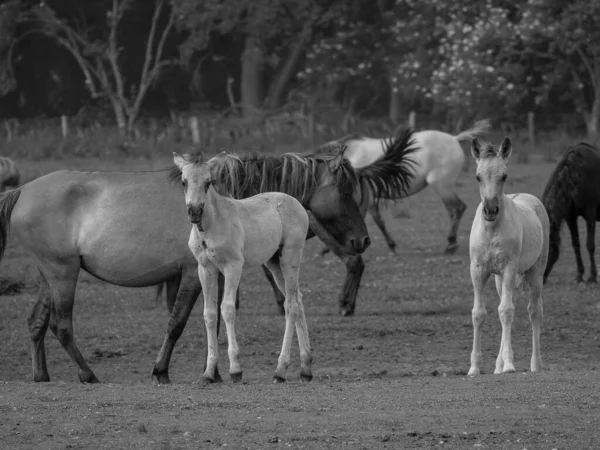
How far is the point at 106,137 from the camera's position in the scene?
37219mm

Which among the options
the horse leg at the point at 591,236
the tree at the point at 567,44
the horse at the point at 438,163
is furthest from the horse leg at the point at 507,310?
the tree at the point at 567,44

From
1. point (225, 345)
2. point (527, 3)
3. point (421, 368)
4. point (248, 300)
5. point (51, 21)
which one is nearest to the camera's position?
point (421, 368)

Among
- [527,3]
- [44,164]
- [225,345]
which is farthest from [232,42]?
[225,345]

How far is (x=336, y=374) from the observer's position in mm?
10969

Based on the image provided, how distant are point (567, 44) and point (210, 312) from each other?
27.8m

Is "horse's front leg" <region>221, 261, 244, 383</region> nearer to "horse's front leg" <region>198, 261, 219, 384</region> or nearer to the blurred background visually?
"horse's front leg" <region>198, 261, 219, 384</region>

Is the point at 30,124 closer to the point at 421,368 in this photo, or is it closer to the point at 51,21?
the point at 51,21

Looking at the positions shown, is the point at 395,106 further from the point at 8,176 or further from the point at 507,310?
the point at 507,310

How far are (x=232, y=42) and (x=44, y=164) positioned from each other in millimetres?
15992

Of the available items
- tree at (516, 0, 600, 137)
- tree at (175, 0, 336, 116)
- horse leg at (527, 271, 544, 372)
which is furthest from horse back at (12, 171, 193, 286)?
tree at (175, 0, 336, 116)

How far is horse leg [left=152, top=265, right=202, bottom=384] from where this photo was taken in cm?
993

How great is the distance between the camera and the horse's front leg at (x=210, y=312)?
9445 mm

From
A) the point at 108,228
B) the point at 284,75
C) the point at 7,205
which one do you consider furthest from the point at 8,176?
the point at 284,75

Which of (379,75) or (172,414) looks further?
(379,75)
